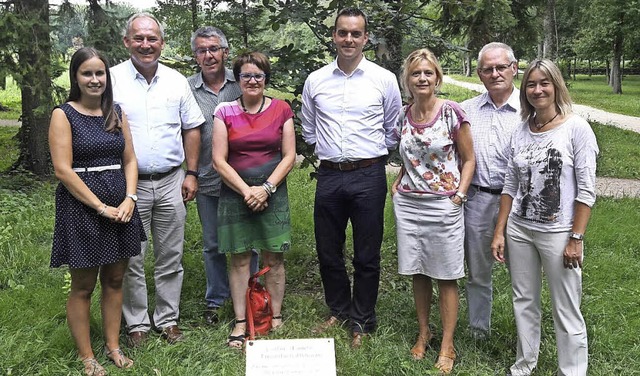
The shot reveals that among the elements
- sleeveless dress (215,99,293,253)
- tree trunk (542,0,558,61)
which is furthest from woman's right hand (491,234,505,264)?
tree trunk (542,0,558,61)

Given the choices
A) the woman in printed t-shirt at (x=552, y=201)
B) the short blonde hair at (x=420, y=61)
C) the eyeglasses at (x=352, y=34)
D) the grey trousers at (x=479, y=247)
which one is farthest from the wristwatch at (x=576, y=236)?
the eyeglasses at (x=352, y=34)

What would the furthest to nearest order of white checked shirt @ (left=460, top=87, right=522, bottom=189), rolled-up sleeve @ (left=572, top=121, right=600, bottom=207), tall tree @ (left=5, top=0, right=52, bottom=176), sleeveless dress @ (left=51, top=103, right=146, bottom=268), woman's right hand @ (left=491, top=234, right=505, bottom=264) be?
tall tree @ (left=5, top=0, right=52, bottom=176) → white checked shirt @ (left=460, top=87, right=522, bottom=189) → woman's right hand @ (left=491, top=234, right=505, bottom=264) → sleeveless dress @ (left=51, top=103, right=146, bottom=268) → rolled-up sleeve @ (left=572, top=121, right=600, bottom=207)

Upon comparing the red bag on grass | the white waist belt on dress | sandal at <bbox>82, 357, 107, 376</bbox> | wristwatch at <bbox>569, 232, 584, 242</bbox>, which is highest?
the white waist belt on dress

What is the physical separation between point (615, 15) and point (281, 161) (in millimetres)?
33169

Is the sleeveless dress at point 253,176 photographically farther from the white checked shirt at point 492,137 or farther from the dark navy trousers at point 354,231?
the white checked shirt at point 492,137

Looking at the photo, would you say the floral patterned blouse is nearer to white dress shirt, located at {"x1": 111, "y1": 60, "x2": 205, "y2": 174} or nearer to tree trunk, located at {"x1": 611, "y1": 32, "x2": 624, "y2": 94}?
white dress shirt, located at {"x1": 111, "y1": 60, "x2": 205, "y2": 174}

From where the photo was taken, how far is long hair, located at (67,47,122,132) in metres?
3.18

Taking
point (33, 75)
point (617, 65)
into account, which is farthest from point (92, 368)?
point (617, 65)

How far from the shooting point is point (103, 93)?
129 inches

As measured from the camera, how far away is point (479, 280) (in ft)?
12.4

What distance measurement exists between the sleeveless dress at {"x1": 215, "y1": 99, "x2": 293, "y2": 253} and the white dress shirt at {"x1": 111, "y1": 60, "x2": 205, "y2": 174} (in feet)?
1.04

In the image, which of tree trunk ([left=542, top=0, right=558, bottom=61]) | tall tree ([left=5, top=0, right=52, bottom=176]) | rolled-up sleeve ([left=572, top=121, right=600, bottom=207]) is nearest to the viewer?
rolled-up sleeve ([left=572, top=121, right=600, bottom=207])

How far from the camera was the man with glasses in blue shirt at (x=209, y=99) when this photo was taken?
13.0ft

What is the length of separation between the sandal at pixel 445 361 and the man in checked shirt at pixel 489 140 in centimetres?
57
